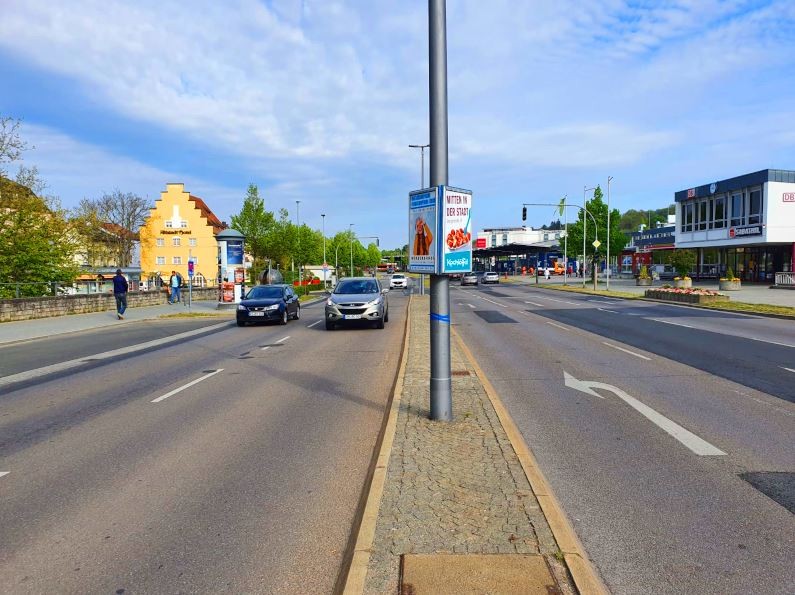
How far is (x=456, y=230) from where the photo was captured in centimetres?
614

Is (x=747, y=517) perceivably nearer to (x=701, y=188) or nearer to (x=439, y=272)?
(x=439, y=272)

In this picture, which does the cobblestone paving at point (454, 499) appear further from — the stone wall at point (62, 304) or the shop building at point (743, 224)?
the shop building at point (743, 224)

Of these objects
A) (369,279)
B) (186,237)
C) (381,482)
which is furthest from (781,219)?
(186,237)

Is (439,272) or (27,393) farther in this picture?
(27,393)

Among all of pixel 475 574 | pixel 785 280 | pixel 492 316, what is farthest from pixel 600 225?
pixel 475 574

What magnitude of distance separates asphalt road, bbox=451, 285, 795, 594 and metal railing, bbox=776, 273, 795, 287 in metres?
31.3

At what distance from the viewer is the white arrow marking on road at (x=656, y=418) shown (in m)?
5.80

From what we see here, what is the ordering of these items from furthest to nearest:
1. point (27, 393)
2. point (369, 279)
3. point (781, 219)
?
point (781, 219), point (369, 279), point (27, 393)

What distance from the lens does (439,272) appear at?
6.05m

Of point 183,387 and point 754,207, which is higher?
point 754,207

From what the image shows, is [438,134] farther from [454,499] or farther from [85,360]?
[85,360]

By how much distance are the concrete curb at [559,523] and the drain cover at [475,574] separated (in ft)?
0.54

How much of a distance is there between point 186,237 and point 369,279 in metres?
56.7

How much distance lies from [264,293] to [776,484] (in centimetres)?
1927
